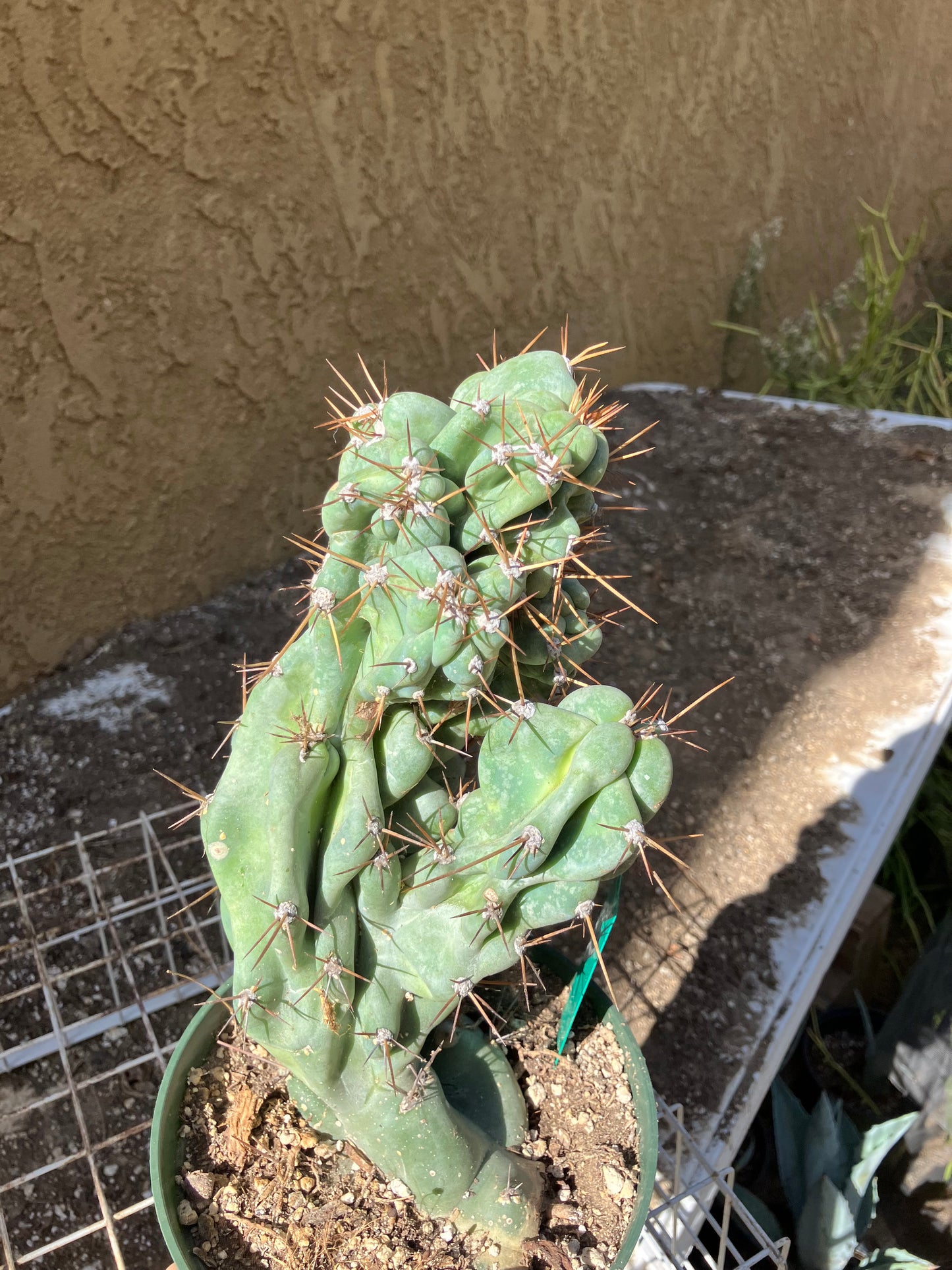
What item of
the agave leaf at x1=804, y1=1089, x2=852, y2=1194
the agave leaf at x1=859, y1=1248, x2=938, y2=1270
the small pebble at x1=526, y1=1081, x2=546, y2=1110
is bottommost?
the agave leaf at x1=859, y1=1248, x2=938, y2=1270

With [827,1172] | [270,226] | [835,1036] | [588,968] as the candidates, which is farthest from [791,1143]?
[270,226]

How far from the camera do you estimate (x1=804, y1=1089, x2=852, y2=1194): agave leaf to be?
1044 mm

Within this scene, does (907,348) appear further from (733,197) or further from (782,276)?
(733,197)

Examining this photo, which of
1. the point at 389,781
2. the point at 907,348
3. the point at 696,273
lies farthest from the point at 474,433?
the point at 907,348

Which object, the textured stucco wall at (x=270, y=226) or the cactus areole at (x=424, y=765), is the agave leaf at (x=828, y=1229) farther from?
the textured stucco wall at (x=270, y=226)

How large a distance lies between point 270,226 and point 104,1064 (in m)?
1.39

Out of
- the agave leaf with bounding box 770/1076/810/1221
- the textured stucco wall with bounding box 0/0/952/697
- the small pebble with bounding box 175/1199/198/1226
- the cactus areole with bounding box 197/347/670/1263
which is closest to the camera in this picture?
the cactus areole with bounding box 197/347/670/1263

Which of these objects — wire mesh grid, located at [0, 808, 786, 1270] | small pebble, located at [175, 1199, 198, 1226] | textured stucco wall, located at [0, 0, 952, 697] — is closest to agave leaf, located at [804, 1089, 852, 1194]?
wire mesh grid, located at [0, 808, 786, 1270]

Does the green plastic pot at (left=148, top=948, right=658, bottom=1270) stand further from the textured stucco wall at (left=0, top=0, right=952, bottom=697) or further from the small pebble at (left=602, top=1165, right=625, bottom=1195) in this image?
the textured stucco wall at (left=0, top=0, right=952, bottom=697)

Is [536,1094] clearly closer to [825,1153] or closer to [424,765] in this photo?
[424,765]

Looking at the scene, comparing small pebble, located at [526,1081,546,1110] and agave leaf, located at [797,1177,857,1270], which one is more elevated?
small pebble, located at [526,1081,546,1110]

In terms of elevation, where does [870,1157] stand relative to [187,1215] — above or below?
below

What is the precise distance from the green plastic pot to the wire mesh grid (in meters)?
0.08

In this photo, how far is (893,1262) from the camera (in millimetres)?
994
